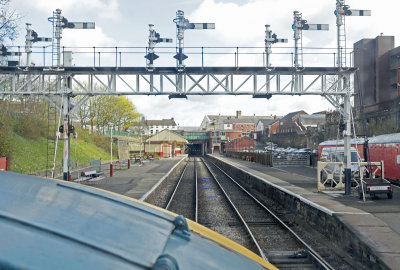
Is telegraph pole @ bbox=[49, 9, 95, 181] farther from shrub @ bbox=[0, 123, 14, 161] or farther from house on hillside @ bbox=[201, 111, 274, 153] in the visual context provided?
house on hillside @ bbox=[201, 111, 274, 153]

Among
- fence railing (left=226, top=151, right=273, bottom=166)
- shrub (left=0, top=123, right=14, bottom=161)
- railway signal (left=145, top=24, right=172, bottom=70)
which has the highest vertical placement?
railway signal (left=145, top=24, right=172, bottom=70)

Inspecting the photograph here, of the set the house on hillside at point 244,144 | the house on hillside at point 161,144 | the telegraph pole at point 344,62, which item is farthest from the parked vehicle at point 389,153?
the house on hillside at point 161,144

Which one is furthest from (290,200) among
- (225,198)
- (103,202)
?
(103,202)

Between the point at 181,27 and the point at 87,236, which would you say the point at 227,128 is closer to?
the point at 181,27

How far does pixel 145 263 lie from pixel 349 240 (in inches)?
302

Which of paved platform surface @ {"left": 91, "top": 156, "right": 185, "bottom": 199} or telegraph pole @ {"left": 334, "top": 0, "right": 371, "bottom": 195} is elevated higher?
telegraph pole @ {"left": 334, "top": 0, "right": 371, "bottom": 195}

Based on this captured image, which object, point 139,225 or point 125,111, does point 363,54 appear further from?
point 139,225

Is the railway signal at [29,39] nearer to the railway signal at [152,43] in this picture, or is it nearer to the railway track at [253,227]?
the railway signal at [152,43]

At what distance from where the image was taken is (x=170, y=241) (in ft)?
6.03

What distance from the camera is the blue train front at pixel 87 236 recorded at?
4.17ft

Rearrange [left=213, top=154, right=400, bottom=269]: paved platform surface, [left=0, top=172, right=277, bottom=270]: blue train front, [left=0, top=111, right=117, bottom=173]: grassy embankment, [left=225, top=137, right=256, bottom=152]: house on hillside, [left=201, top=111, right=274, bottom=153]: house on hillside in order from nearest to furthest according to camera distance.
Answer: [left=0, top=172, right=277, bottom=270]: blue train front < [left=213, top=154, right=400, bottom=269]: paved platform surface < [left=0, top=111, right=117, bottom=173]: grassy embankment < [left=225, top=137, right=256, bottom=152]: house on hillside < [left=201, top=111, right=274, bottom=153]: house on hillside

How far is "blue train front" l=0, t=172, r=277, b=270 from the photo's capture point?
1271 millimetres

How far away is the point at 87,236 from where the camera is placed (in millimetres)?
1489

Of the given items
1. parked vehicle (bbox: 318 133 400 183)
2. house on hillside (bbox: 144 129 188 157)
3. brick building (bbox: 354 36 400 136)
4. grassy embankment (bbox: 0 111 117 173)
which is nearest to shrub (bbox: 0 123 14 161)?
grassy embankment (bbox: 0 111 117 173)
